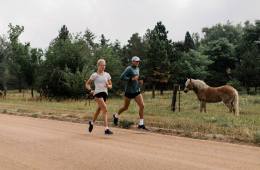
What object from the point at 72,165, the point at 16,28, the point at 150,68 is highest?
the point at 16,28

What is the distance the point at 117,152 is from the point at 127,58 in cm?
8738

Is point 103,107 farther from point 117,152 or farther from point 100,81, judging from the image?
point 117,152

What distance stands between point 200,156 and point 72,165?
91.5 inches

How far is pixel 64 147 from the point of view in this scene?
32.4 feet

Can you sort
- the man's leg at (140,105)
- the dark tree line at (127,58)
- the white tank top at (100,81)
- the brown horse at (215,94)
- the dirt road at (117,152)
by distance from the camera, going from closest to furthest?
the dirt road at (117,152) → the white tank top at (100,81) → the man's leg at (140,105) → the brown horse at (215,94) → the dark tree line at (127,58)

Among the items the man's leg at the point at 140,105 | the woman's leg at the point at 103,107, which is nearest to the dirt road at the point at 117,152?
the woman's leg at the point at 103,107

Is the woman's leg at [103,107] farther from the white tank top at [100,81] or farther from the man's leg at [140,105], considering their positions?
the man's leg at [140,105]

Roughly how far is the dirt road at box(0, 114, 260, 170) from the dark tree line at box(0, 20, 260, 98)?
33.1 m

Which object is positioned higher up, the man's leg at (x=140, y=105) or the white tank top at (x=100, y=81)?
the white tank top at (x=100, y=81)

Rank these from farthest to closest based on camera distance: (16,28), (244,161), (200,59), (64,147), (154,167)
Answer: (200,59), (16,28), (64,147), (244,161), (154,167)

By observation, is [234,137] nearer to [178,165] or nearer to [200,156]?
[200,156]

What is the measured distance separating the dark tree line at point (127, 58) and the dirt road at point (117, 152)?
33.1m

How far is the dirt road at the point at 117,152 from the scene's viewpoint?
788 cm

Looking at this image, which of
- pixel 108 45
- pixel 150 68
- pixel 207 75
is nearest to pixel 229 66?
pixel 207 75
